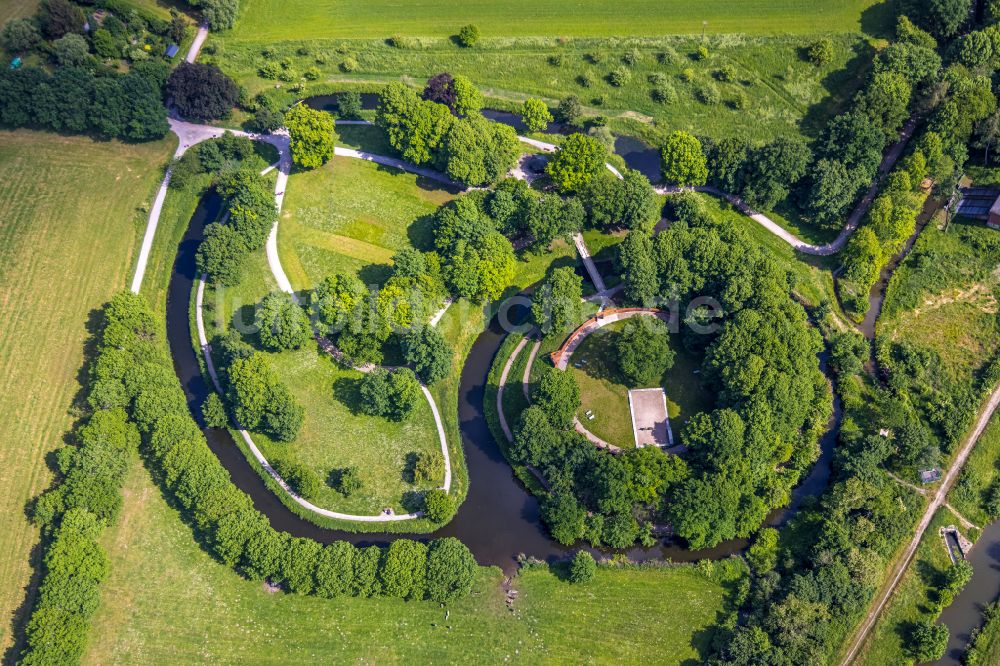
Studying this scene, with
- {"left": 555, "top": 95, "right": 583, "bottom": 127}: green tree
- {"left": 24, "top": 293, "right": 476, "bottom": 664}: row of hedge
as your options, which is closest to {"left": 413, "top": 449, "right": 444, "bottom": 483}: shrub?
{"left": 24, "top": 293, "right": 476, "bottom": 664}: row of hedge

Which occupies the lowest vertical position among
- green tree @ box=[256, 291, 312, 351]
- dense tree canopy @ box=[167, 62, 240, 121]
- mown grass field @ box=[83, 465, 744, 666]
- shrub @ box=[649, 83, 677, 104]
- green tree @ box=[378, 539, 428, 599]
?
mown grass field @ box=[83, 465, 744, 666]

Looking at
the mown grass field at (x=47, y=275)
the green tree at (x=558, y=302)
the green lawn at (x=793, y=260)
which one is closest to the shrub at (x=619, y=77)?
the green lawn at (x=793, y=260)

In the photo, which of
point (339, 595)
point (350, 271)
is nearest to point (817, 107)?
point (350, 271)

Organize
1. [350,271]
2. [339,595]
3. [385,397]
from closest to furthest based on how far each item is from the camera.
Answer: [339,595] → [385,397] → [350,271]

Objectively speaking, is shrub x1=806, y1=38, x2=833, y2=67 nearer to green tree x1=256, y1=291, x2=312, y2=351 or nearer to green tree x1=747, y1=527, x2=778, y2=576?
green tree x1=747, y1=527, x2=778, y2=576

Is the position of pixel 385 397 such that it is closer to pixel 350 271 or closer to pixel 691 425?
pixel 350 271

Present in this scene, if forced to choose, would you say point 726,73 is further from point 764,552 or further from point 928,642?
point 928,642

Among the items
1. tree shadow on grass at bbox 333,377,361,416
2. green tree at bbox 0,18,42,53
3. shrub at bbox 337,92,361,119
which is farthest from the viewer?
green tree at bbox 0,18,42,53
